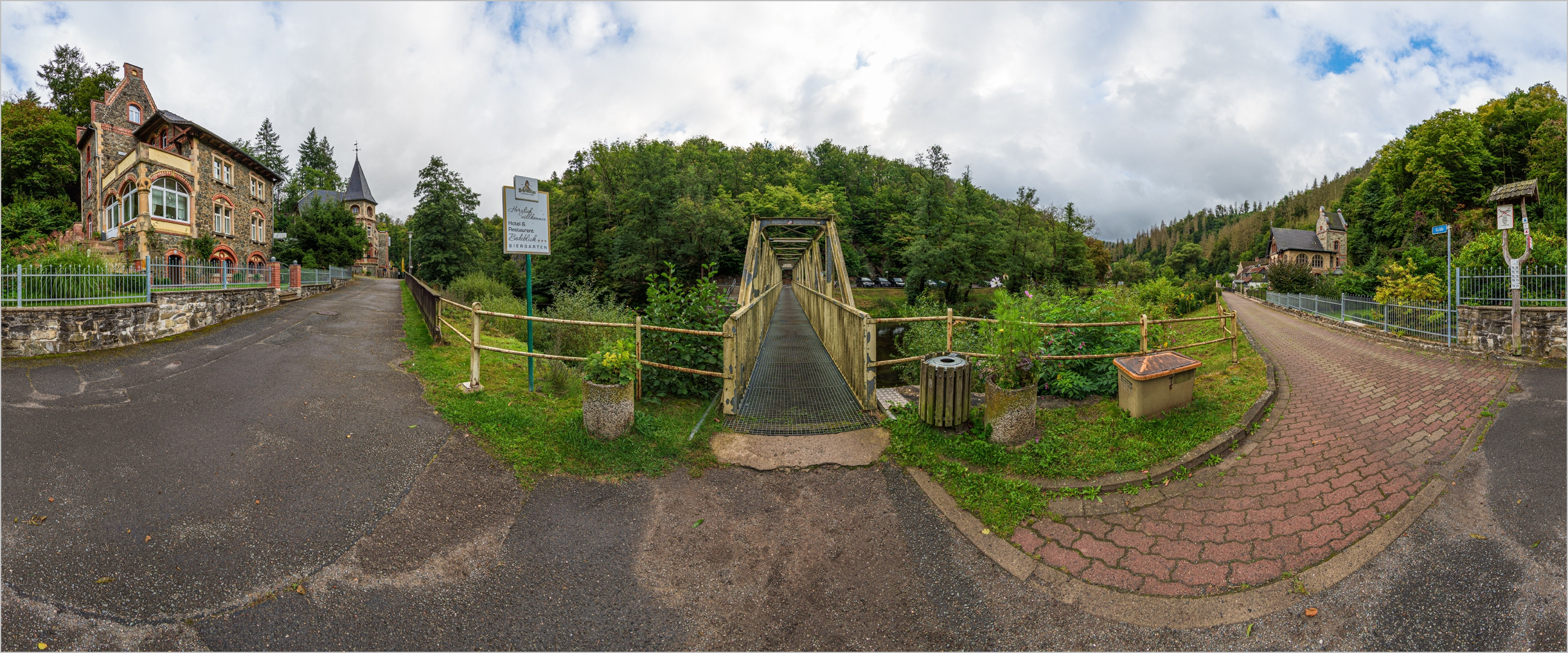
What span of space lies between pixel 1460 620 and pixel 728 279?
46689 mm

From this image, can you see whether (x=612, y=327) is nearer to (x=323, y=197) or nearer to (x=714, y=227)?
(x=714, y=227)

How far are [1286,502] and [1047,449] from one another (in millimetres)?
1703

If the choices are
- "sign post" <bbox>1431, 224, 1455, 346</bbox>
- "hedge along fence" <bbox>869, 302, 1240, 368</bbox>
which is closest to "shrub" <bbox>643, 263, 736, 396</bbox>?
"hedge along fence" <bbox>869, 302, 1240, 368</bbox>

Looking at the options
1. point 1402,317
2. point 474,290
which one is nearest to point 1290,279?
point 1402,317

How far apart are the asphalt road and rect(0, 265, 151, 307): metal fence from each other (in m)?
6.37

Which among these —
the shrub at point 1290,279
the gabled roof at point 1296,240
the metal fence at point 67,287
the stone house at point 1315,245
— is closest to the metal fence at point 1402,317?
the shrub at point 1290,279

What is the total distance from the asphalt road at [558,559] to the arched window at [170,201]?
26761 millimetres

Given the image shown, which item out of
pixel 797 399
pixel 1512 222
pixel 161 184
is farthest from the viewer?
pixel 161 184

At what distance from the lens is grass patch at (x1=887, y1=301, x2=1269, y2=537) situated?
183 inches

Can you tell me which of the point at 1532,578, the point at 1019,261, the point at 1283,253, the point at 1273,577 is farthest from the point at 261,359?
the point at 1283,253

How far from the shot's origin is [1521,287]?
10.5 meters

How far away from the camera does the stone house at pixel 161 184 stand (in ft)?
78.8

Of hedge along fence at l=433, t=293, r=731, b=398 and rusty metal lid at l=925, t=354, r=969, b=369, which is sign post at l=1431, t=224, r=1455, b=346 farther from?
hedge along fence at l=433, t=293, r=731, b=398

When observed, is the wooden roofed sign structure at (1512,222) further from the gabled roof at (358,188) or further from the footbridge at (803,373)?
the gabled roof at (358,188)
